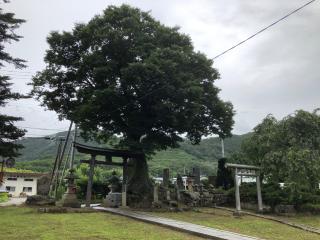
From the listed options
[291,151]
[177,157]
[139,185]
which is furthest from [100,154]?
[177,157]

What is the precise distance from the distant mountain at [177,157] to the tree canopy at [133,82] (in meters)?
40.8

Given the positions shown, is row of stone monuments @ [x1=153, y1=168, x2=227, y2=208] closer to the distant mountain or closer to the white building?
the white building

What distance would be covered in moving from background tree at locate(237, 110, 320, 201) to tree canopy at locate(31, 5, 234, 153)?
330 cm

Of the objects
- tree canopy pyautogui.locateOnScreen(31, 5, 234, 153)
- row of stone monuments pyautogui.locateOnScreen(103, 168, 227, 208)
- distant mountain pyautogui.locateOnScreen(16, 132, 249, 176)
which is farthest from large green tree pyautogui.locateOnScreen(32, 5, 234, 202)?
distant mountain pyautogui.locateOnScreen(16, 132, 249, 176)

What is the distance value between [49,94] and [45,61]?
2525 millimetres

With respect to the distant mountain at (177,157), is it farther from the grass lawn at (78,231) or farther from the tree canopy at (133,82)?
the grass lawn at (78,231)

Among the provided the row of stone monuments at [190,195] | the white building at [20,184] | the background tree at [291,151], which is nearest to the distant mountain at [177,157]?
the white building at [20,184]

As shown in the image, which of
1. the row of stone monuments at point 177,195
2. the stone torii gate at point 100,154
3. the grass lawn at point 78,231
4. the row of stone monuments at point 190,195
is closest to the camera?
the grass lawn at point 78,231

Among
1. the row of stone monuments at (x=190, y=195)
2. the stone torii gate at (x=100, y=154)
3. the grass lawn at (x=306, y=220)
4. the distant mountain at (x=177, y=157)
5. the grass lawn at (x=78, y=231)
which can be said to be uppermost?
the distant mountain at (x=177, y=157)

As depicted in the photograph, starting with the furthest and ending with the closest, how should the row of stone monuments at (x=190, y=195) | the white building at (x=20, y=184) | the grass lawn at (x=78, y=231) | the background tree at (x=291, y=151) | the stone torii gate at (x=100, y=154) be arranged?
the white building at (x=20, y=184) → the row of stone monuments at (x=190, y=195) → the stone torii gate at (x=100, y=154) → the background tree at (x=291, y=151) → the grass lawn at (x=78, y=231)

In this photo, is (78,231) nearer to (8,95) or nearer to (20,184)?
(8,95)

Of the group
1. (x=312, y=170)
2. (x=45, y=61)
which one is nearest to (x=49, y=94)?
(x=45, y=61)

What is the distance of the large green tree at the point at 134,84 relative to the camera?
804 inches

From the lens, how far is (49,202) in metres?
20.9
